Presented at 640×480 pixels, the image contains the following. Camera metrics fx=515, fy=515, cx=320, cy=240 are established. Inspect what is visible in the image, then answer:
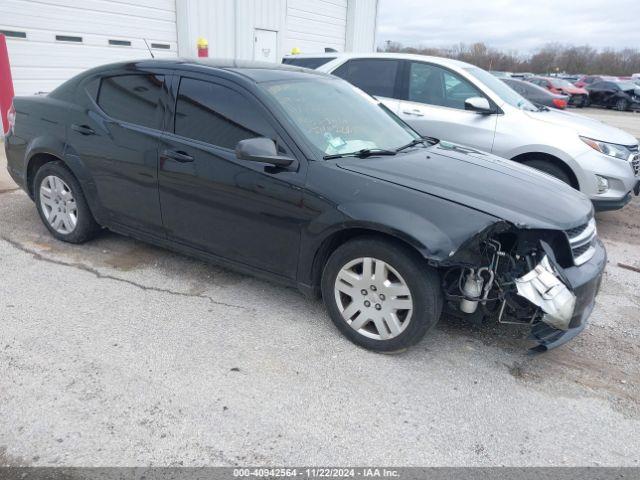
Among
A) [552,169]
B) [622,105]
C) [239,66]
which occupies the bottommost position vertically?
[622,105]

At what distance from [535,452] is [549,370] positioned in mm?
790

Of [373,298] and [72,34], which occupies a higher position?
[72,34]

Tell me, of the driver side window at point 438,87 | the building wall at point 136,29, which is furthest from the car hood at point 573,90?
the driver side window at point 438,87

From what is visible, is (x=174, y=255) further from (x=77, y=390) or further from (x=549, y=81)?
(x=549, y=81)

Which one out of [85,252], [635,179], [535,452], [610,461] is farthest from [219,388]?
[635,179]

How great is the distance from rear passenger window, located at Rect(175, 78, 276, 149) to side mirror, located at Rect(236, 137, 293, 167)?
7.0 inches

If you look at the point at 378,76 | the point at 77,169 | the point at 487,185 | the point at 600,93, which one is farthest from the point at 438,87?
the point at 600,93

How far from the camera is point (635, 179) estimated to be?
554 centimetres

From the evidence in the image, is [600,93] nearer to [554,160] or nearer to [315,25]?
[315,25]

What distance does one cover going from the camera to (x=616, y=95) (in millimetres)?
25641

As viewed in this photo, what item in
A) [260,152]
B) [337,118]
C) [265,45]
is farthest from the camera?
[265,45]

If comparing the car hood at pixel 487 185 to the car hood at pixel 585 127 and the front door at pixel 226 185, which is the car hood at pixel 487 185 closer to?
the front door at pixel 226 185

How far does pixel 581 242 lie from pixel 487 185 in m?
0.66

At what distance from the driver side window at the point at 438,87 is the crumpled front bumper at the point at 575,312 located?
3621 mm
